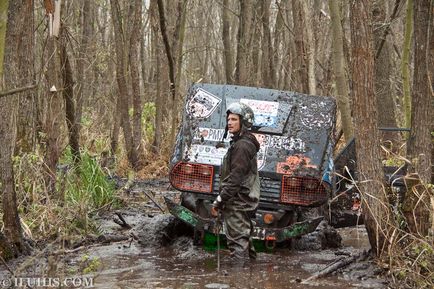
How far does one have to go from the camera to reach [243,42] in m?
20.6

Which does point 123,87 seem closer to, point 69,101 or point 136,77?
point 136,77

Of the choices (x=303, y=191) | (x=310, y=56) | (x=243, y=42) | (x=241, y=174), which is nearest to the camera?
(x=241, y=174)

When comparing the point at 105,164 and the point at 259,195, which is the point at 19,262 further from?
the point at 105,164

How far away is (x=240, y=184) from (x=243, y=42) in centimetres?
1276

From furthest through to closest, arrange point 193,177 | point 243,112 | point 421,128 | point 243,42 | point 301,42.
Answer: point 243,42, point 301,42, point 193,177, point 243,112, point 421,128

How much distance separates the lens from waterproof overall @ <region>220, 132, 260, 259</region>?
8344 millimetres

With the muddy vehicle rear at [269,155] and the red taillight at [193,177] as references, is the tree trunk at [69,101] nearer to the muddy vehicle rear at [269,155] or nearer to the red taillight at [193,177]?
the muddy vehicle rear at [269,155]

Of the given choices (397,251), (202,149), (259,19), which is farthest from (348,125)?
(259,19)

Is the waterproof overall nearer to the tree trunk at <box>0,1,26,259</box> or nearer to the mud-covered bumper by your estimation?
the mud-covered bumper

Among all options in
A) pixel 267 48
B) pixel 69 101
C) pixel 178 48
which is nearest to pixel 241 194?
pixel 69 101

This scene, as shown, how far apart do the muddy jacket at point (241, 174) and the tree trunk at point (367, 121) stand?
1256mm

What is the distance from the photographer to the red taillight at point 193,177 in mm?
8879

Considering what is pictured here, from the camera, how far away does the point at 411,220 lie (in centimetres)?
789

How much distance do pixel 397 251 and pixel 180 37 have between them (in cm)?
1210
